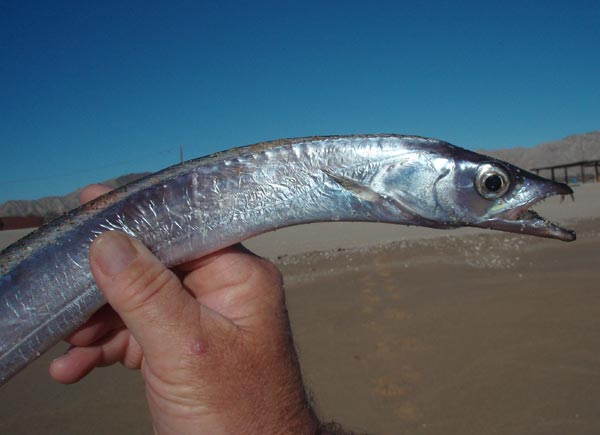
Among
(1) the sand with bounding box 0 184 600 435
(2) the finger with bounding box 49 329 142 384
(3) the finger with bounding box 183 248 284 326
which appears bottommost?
(1) the sand with bounding box 0 184 600 435

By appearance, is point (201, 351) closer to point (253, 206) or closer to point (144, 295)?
point (144, 295)

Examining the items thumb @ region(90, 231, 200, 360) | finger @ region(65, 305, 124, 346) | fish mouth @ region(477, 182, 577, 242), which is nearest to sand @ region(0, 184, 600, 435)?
finger @ region(65, 305, 124, 346)

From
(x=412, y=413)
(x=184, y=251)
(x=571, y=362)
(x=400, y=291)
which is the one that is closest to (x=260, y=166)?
(x=184, y=251)

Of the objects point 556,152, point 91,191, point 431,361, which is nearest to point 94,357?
point 91,191

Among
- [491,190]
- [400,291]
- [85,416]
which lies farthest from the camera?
[400,291]

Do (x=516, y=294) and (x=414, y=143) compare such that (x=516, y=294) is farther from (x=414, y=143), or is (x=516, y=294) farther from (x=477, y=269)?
(x=414, y=143)

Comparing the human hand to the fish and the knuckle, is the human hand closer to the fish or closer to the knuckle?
the knuckle

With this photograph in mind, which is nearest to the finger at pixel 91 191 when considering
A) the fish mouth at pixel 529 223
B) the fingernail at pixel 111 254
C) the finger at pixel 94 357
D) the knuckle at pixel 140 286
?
the finger at pixel 94 357
